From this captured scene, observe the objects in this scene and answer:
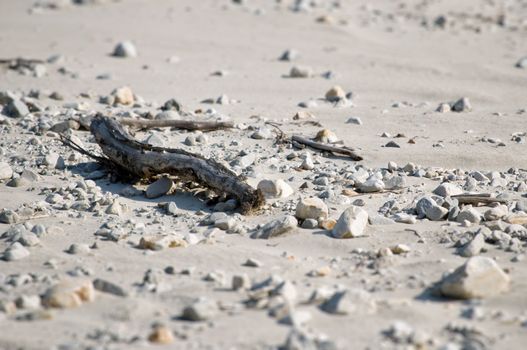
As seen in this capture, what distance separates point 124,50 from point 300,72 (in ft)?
6.24

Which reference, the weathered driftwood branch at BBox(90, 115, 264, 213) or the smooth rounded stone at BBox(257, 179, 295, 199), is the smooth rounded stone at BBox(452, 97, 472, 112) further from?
the weathered driftwood branch at BBox(90, 115, 264, 213)

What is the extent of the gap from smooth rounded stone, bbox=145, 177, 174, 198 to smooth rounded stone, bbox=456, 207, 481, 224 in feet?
5.22

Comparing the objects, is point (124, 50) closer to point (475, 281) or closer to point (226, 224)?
point (226, 224)

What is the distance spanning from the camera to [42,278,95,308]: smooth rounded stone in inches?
128

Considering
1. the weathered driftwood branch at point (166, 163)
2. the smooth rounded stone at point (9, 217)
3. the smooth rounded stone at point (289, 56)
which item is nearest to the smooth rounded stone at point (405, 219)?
the weathered driftwood branch at point (166, 163)

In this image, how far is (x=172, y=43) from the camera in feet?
28.7

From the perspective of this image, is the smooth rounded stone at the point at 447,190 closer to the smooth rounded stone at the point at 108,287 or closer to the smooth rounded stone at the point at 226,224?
the smooth rounded stone at the point at 226,224

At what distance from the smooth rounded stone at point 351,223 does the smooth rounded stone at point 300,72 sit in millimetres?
3534

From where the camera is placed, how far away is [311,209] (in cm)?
416

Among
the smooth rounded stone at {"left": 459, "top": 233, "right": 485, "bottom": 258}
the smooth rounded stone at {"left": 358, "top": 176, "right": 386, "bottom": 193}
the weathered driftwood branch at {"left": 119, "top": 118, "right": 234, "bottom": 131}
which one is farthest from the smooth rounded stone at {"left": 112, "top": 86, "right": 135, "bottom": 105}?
the smooth rounded stone at {"left": 459, "top": 233, "right": 485, "bottom": 258}

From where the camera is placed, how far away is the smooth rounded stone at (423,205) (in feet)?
13.9

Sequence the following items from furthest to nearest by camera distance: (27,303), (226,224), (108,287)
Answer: (226,224) → (108,287) → (27,303)

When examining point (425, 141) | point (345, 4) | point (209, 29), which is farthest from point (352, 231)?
point (345, 4)

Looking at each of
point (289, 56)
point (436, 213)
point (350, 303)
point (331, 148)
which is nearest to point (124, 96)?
point (331, 148)
